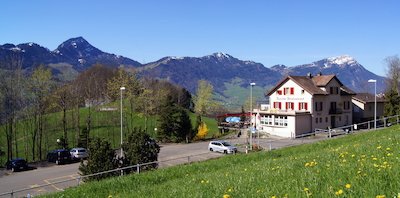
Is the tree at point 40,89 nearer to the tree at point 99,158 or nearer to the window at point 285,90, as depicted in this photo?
the tree at point 99,158

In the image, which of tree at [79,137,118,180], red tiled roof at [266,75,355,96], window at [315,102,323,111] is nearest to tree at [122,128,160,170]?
tree at [79,137,118,180]

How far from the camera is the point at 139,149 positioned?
28.7 metres

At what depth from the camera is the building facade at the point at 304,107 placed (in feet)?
211

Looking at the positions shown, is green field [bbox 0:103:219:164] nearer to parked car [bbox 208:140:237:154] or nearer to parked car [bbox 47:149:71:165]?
parked car [bbox 47:149:71:165]

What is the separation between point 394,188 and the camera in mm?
5953

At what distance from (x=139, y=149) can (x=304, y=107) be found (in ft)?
143

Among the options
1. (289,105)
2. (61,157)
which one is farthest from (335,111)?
(61,157)

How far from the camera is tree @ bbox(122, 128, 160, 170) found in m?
28.5

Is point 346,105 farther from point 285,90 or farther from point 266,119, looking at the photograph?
point 266,119

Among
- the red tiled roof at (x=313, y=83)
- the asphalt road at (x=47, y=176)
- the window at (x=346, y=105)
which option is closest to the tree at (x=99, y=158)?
the asphalt road at (x=47, y=176)

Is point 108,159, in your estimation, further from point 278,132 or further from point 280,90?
point 280,90

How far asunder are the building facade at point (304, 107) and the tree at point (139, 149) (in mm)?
38293

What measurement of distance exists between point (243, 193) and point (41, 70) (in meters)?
51.7

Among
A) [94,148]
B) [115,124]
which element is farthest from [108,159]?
[115,124]
